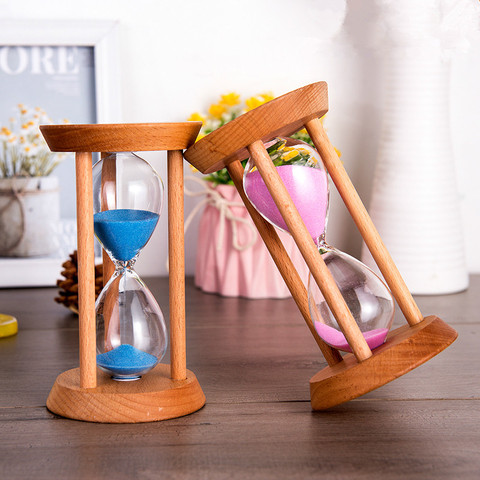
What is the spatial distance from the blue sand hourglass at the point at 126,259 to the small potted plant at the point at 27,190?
630mm

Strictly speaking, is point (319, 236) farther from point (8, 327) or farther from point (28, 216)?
point (28, 216)

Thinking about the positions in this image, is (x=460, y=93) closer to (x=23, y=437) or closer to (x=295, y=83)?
(x=295, y=83)

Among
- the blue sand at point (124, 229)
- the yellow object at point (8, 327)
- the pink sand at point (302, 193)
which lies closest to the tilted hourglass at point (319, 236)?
→ the pink sand at point (302, 193)

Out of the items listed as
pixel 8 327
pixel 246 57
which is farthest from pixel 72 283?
pixel 246 57

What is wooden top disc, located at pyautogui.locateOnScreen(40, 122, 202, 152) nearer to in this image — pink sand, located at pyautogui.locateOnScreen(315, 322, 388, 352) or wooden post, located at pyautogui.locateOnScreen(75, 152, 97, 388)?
wooden post, located at pyautogui.locateOnScreen(75, 152, 97, 388)

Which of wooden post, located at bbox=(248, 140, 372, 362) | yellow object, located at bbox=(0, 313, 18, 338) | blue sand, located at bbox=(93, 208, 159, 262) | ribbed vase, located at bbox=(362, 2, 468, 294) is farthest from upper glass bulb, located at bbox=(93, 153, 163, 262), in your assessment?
ribbed vase, located at bbox=(362, 2, 468, 294)

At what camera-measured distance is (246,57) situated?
1293mm

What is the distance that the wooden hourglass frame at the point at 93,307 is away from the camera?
61cm

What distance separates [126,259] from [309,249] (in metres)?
0.17

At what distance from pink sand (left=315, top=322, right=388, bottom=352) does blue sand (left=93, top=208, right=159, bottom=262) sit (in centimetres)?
19

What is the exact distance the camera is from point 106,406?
2.09 feet

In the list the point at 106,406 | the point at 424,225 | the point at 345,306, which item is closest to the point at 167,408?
the point at 106,406

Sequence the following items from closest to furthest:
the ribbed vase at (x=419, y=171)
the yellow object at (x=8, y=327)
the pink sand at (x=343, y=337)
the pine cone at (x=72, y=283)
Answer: the pink sand at (x=343, y=337), the yellow object at (x=8, y=327), the pine cone at (x=72, y=283), the ribbed vase at (x=419, y=171)

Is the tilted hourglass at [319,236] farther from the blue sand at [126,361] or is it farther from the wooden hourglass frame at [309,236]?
the blue sand at [126,361]
